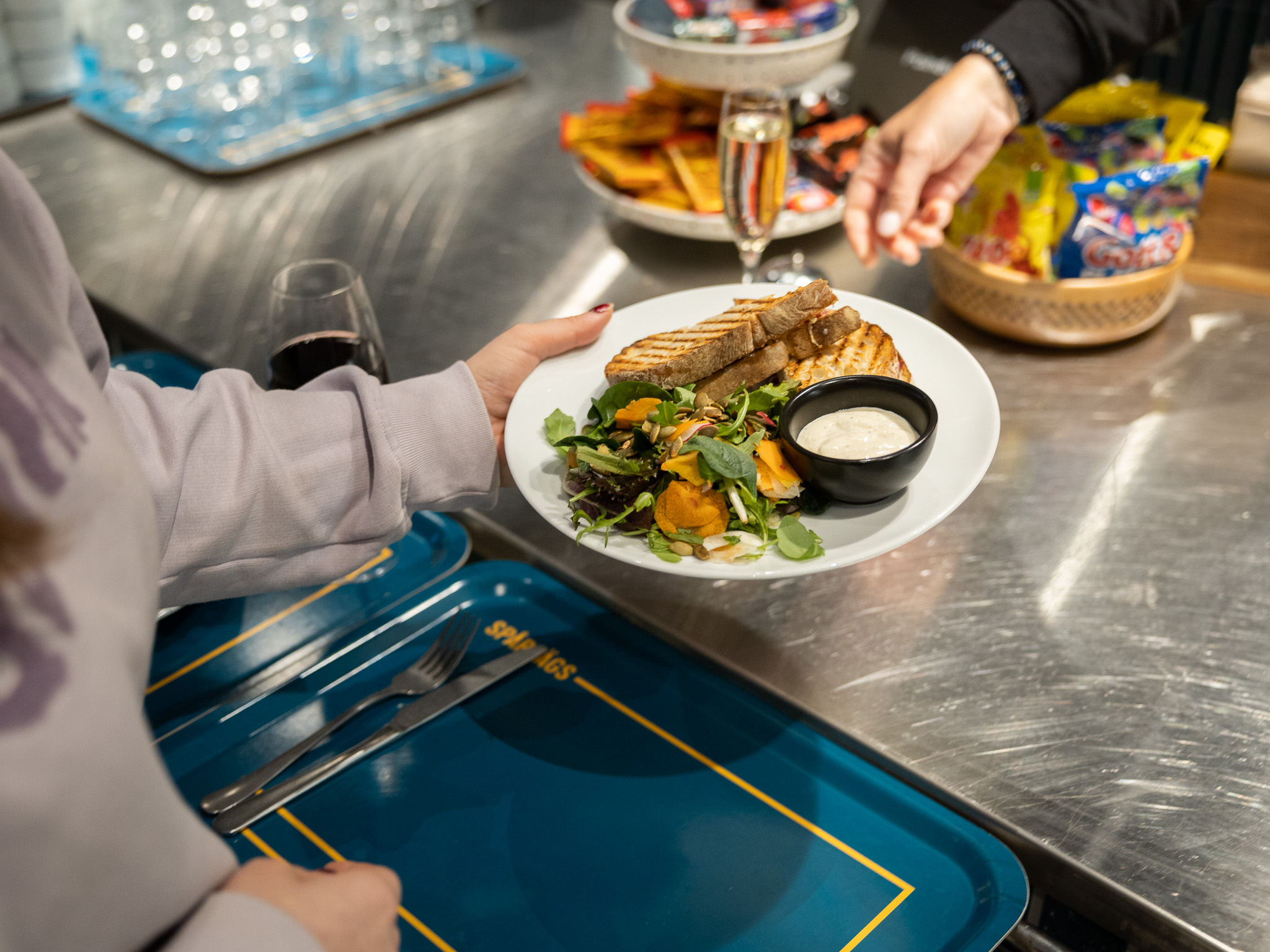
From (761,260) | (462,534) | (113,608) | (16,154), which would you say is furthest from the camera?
(16,154)

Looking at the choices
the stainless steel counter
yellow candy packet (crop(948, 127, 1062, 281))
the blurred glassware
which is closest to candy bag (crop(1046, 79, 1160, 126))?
yellow candy packet (crop(948, 127, 1062, 281))

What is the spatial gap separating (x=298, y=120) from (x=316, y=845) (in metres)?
1.70

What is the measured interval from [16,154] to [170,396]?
1584mm

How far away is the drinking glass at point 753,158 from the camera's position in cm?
126

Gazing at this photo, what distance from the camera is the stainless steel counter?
0.83 meters

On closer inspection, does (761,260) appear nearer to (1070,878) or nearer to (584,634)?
(584,634)

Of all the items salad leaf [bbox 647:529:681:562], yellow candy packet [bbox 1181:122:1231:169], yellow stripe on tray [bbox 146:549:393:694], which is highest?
yellow candy packet [bbox 1181:122:1231:169]

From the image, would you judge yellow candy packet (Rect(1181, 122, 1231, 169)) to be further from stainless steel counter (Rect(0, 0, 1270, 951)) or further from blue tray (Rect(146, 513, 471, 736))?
blue tray (Rect(146, 513, 471, 736))

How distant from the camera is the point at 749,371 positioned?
98 centimetres

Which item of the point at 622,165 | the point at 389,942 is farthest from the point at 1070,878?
the point at 622,165

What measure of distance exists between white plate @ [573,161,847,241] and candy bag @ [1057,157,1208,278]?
14.0 inches

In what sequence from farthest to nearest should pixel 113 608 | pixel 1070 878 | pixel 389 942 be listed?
pixel 1070 878 → pixel 389 942 → pixel 113 608

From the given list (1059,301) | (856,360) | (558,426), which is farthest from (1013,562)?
(558,426)

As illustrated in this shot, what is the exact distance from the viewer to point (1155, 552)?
1.07 meters
